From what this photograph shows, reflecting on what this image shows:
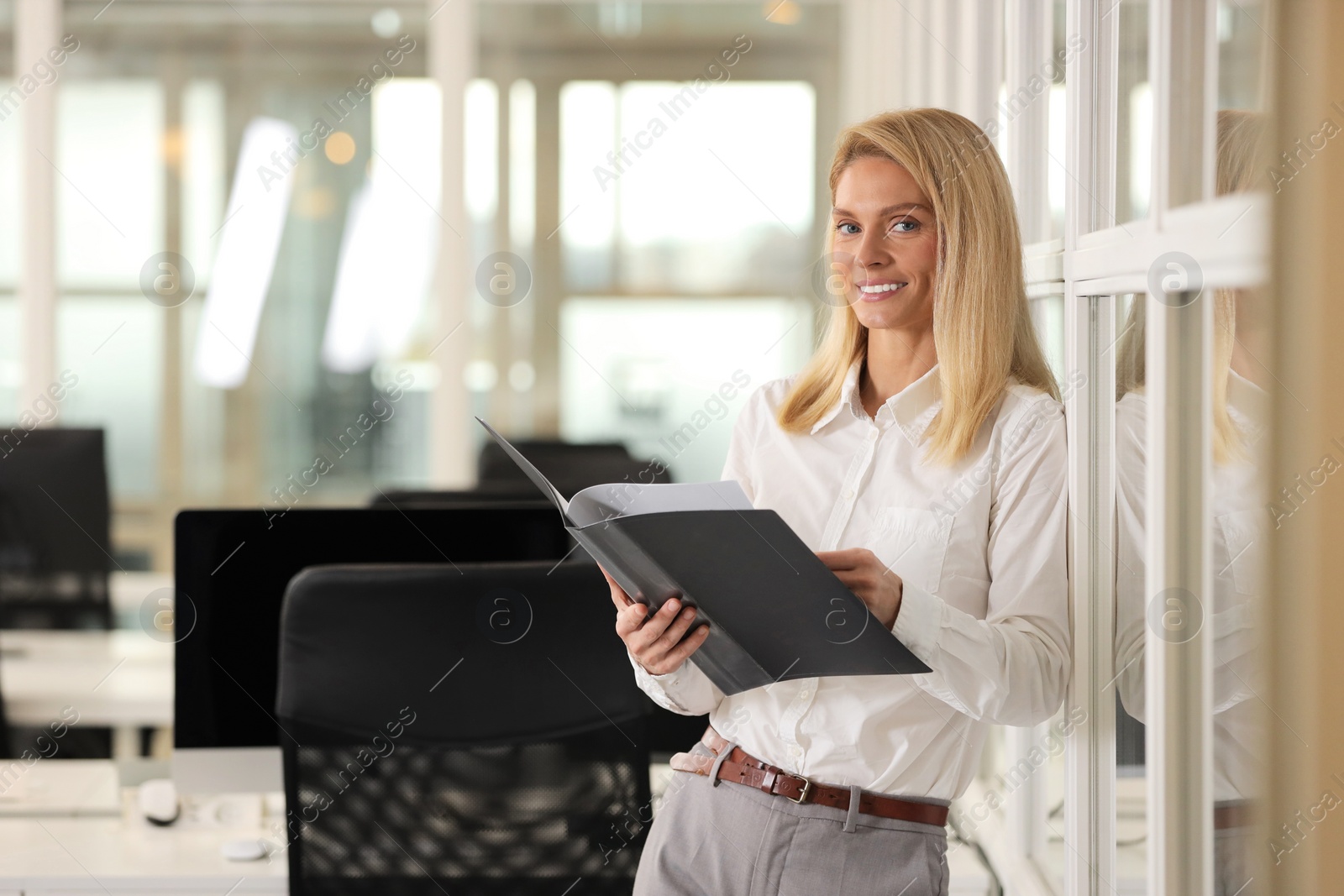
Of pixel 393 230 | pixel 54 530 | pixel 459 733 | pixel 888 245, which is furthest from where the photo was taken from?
pixel 393 230

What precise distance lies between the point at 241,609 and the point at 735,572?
925mm

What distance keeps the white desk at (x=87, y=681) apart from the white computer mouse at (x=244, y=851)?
64 cm

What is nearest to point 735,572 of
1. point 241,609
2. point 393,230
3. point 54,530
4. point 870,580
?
point 870,580

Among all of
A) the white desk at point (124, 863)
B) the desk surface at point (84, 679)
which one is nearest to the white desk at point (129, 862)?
the white desk at point (124, 863)

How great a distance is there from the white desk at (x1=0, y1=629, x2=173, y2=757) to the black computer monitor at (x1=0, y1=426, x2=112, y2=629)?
47mm

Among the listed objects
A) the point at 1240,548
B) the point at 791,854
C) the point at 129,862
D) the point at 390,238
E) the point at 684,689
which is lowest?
the point at 129,862

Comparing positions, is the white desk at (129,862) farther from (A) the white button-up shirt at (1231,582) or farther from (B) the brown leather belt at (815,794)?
(A) the white button-up shirt at (1231,582)

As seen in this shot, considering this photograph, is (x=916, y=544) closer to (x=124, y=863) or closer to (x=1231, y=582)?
(x=1231, y=582)

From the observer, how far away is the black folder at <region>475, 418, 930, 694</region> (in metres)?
0.97

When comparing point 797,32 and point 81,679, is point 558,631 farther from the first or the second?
point 797,32

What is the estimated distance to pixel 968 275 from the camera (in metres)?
1.20

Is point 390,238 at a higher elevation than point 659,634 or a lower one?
higher

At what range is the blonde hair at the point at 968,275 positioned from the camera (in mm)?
1189

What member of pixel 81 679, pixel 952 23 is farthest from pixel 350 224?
pixel 952 23
